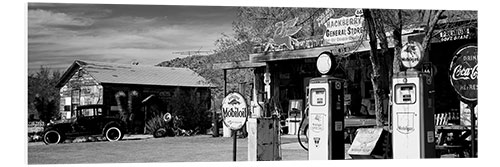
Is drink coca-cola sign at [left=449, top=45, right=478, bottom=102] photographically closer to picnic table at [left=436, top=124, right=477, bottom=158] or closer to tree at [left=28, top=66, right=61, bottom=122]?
picnic table at [left=436, top=124, right=477, bottom=158]

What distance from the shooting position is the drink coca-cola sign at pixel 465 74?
10289 mm

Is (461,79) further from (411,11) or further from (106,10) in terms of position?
(106,10)

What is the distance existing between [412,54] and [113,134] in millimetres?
9889

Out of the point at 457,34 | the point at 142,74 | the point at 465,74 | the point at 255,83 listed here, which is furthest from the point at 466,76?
the point at 142,74

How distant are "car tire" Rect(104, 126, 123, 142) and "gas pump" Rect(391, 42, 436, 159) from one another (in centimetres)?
936

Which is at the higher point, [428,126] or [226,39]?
[226,39]

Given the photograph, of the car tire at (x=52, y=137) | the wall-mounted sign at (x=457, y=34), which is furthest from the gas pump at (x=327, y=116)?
the car tire at (x=52, y=137)

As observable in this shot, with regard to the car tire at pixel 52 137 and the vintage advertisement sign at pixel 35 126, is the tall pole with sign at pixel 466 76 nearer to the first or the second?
the car tire at pixel 52 137

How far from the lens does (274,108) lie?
18516mm

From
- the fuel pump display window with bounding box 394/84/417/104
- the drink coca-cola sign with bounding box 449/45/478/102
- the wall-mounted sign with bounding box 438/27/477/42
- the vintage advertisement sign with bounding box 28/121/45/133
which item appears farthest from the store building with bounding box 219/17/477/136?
the vintage advertisement sign with bounding box 28/121/45/133

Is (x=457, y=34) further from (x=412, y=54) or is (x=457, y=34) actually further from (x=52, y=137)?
(x=52, y=137)

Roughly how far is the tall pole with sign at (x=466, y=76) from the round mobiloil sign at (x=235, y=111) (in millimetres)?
3256
